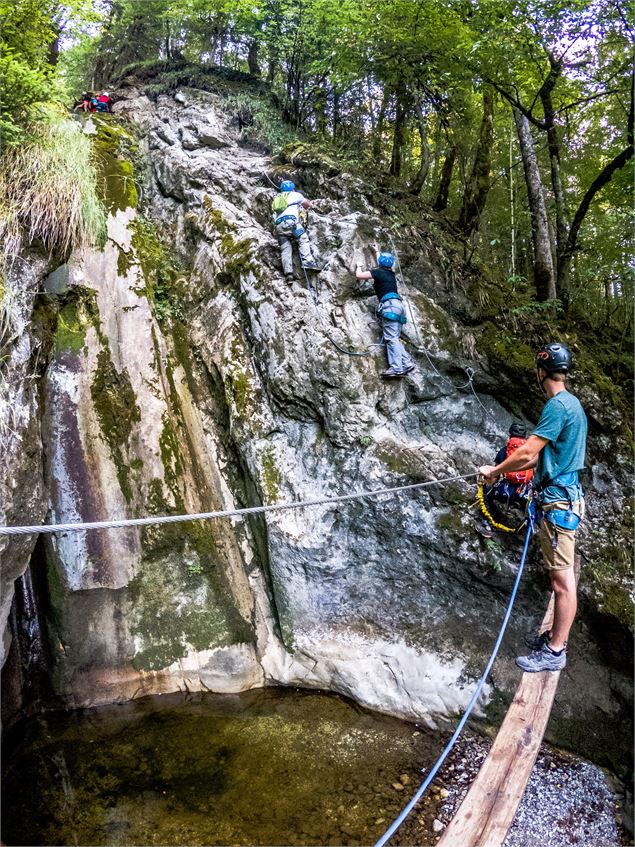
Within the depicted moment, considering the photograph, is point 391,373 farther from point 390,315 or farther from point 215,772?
point 215,772

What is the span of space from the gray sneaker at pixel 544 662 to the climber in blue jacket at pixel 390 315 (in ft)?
12.2

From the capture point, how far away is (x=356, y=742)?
207 inches

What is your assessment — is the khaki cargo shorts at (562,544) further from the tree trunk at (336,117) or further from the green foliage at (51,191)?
the tree trunk at (336,117)

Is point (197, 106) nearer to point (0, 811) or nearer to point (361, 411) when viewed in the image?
point (361, 411)

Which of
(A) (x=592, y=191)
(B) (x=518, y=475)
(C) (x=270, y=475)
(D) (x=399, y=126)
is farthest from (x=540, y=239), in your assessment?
(C) (x=270, y=475)

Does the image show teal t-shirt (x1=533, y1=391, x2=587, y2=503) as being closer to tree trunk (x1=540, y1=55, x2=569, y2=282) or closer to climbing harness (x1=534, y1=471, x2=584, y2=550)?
climbing harness (x1=534, y1=471, x2=584, y2=550)

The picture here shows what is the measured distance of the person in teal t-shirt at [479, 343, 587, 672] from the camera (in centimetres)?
380

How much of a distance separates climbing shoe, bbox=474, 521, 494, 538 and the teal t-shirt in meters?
2.02

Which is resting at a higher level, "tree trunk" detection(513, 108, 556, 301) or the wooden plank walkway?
"tree trunk" detection(513, 108, 556, 301)

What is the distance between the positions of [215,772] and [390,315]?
5561 millimetres

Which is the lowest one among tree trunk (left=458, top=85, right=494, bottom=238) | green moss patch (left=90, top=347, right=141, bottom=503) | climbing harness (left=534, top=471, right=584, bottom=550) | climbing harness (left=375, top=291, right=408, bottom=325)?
climbing harness (left=534, top=471, right=584, bottom=550)

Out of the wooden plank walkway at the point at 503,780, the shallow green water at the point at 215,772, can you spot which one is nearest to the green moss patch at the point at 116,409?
the shallow green water at the point at 215,772

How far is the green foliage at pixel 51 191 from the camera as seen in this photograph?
6.10 metres

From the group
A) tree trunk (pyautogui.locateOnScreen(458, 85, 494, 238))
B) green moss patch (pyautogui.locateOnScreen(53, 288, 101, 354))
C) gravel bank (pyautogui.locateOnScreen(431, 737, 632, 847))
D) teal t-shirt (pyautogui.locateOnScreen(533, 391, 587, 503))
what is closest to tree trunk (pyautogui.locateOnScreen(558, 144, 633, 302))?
tree trunk (pyautogui.locateOnScreen(458, 85, 494, 238))
